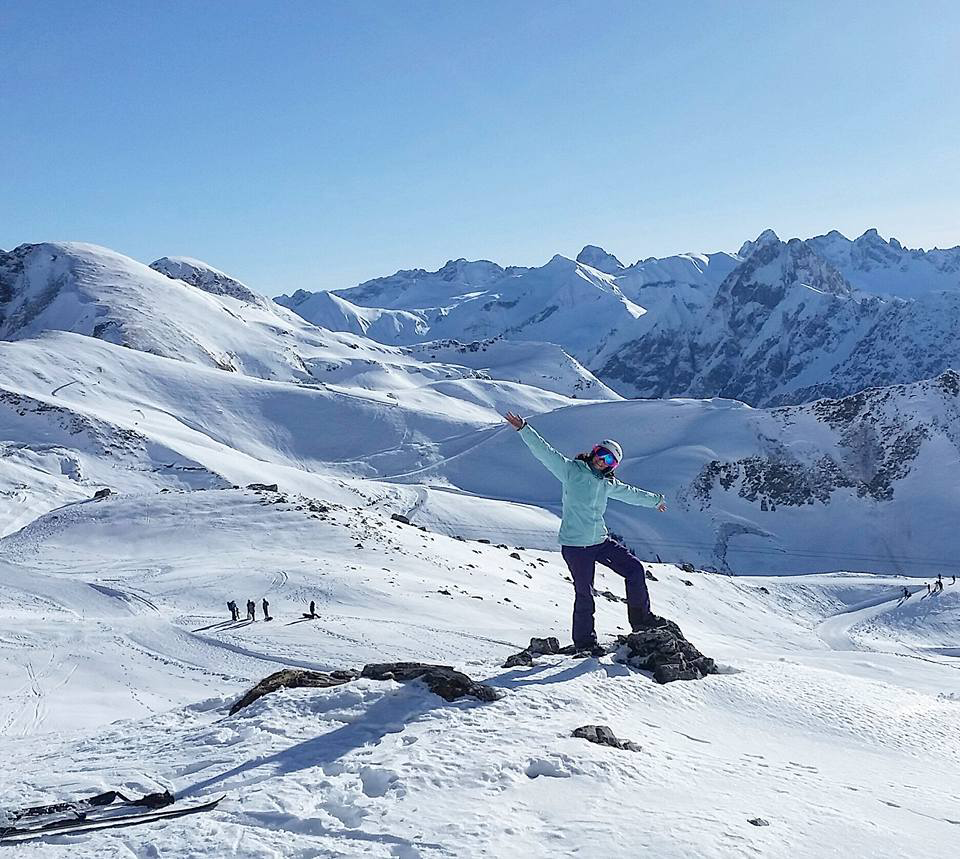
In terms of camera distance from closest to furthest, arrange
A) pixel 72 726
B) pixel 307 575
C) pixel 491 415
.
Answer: pixel 72 726, pixel 307 575, pixel 491 415

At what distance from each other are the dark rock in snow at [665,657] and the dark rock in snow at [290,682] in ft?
11.7

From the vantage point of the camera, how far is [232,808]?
5.70 m

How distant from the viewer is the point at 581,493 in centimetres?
1027

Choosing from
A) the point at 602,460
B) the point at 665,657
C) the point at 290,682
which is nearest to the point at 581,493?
the point at 602,460

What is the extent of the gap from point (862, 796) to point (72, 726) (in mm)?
10572

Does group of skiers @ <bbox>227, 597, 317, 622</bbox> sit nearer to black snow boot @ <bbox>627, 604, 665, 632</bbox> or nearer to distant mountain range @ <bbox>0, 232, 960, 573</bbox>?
black snow boot @ <bbox>627, 604, 665, 632</bbox>

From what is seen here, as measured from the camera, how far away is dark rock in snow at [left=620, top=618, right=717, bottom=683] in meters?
9.94

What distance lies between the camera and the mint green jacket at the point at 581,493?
1022 cm

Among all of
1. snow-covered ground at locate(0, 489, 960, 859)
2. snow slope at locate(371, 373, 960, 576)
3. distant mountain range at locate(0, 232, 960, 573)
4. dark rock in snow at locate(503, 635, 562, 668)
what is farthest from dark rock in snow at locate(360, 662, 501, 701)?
snow slope at locate(371, 373, 960, 576)

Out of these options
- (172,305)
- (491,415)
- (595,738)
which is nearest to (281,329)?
(172,305)

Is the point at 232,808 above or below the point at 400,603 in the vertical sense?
above

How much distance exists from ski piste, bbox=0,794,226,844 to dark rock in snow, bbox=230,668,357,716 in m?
2.90

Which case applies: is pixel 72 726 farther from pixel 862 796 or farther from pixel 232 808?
pixel 862 796

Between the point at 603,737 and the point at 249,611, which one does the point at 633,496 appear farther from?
the point at 249,611
